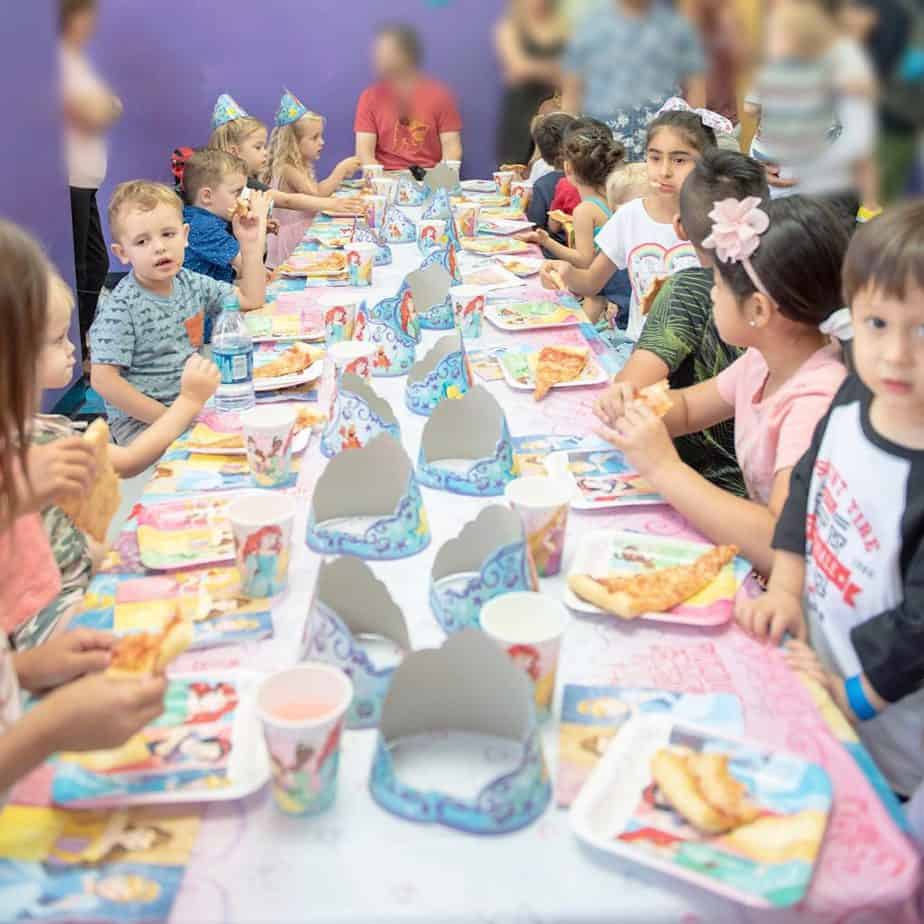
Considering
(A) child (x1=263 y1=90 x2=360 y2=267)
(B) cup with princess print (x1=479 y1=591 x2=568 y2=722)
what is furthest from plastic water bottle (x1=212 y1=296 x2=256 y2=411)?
(A) child (x1=263 y1=90 x2=360 y2=267)

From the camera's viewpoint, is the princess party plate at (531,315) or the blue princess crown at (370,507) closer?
the blue princess crown at (370,507)

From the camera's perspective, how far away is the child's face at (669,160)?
215 centimetres

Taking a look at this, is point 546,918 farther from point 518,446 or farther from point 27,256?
point 518,446

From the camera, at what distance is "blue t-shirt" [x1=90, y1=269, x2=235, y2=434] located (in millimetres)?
1860

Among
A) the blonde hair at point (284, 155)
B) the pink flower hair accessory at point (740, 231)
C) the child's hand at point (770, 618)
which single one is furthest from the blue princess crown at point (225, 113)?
the child's hand at point (770, 618)

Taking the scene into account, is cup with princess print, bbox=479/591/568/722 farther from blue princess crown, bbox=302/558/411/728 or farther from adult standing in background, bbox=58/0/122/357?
adult standing in background, bbox=58/0/122/357

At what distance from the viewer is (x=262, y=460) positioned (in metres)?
1.20

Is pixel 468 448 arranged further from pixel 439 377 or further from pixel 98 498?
pixel 98 498

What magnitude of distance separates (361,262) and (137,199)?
1.65 ft

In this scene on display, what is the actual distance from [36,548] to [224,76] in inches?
46.1

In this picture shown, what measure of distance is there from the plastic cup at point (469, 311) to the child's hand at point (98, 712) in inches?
47.7

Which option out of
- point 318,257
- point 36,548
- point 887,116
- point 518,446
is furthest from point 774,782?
point 318,257

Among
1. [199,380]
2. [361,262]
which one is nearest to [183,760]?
[199,380]

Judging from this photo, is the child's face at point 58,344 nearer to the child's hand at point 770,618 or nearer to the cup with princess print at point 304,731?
the cup with princess print at point 304,731
